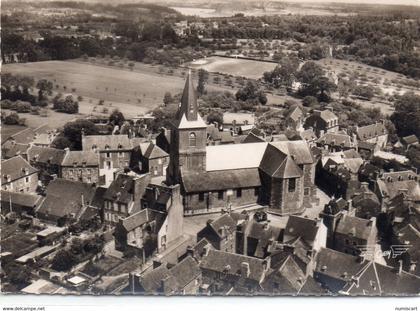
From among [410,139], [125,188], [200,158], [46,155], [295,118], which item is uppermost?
[200,158]

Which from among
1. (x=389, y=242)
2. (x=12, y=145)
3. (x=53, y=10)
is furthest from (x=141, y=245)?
(x=12, y=145)

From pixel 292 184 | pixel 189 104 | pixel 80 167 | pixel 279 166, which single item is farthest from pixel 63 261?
pixel 292 184

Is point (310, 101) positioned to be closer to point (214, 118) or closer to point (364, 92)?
point (364, 92)

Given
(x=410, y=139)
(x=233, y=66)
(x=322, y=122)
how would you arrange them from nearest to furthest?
(x=410, y=139)
(x=322, y=122)
(x=233, y=66)

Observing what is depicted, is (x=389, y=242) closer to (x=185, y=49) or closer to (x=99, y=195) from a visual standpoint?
(x=99, y=195)

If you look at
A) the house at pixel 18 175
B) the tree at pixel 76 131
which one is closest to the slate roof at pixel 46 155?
the house at pixel 18 175

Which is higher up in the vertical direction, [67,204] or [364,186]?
[364,186]

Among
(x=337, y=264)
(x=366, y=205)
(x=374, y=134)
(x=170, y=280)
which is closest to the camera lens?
(x=170, y=280)

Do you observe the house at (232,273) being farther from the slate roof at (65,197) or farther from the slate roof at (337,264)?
A: the slate roof at (65,197)
